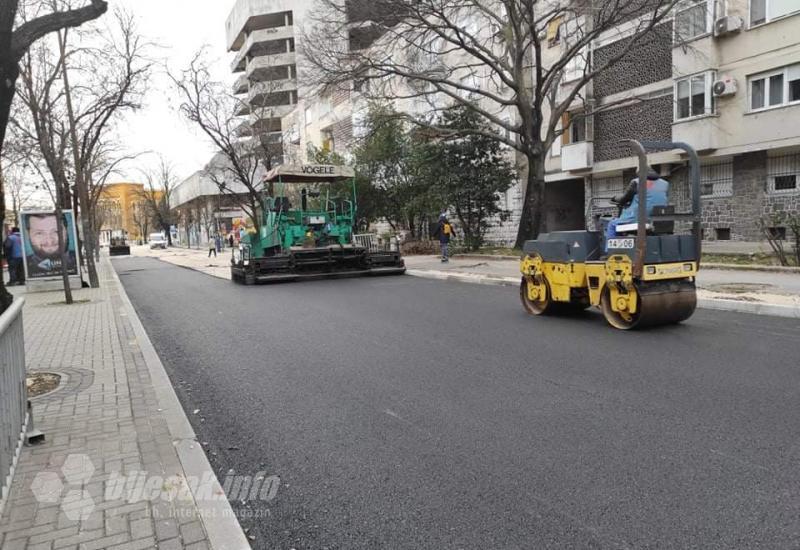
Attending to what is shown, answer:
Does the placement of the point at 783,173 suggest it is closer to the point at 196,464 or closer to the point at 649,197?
the point at 649,197

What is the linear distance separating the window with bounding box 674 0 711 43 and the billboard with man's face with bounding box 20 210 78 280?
20.8m

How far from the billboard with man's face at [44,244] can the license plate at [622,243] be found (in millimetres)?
15594

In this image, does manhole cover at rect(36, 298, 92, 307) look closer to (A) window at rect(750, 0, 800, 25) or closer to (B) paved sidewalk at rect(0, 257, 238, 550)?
(B) paved sidewalk at rect(0, 257, 238, 550)

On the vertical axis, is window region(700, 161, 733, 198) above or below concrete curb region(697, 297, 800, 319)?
above

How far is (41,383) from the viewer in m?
6.31

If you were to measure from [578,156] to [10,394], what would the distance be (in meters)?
26.0

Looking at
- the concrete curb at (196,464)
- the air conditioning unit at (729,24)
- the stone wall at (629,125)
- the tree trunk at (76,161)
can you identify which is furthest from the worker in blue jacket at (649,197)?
the air conditioning unit at (729,24)

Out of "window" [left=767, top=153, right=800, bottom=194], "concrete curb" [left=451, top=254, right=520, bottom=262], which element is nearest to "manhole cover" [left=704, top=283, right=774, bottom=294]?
"concrete curb" [left=451, top=254, right=520, bottom=262]

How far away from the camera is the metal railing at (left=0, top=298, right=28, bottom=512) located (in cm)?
360

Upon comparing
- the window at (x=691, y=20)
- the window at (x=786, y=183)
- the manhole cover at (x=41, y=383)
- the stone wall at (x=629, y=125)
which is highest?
the window at (x=691, y=20)

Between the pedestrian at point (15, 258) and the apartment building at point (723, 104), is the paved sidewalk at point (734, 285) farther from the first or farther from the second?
the pedestrian at point (15, 258)

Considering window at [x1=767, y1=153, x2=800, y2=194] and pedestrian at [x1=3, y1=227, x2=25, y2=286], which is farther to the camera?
pedestrian at [x1=3, y1=227, x2=25, y2=286]

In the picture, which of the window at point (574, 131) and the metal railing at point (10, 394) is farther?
the window at point (574, 131)

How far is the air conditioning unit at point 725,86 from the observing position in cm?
2122
